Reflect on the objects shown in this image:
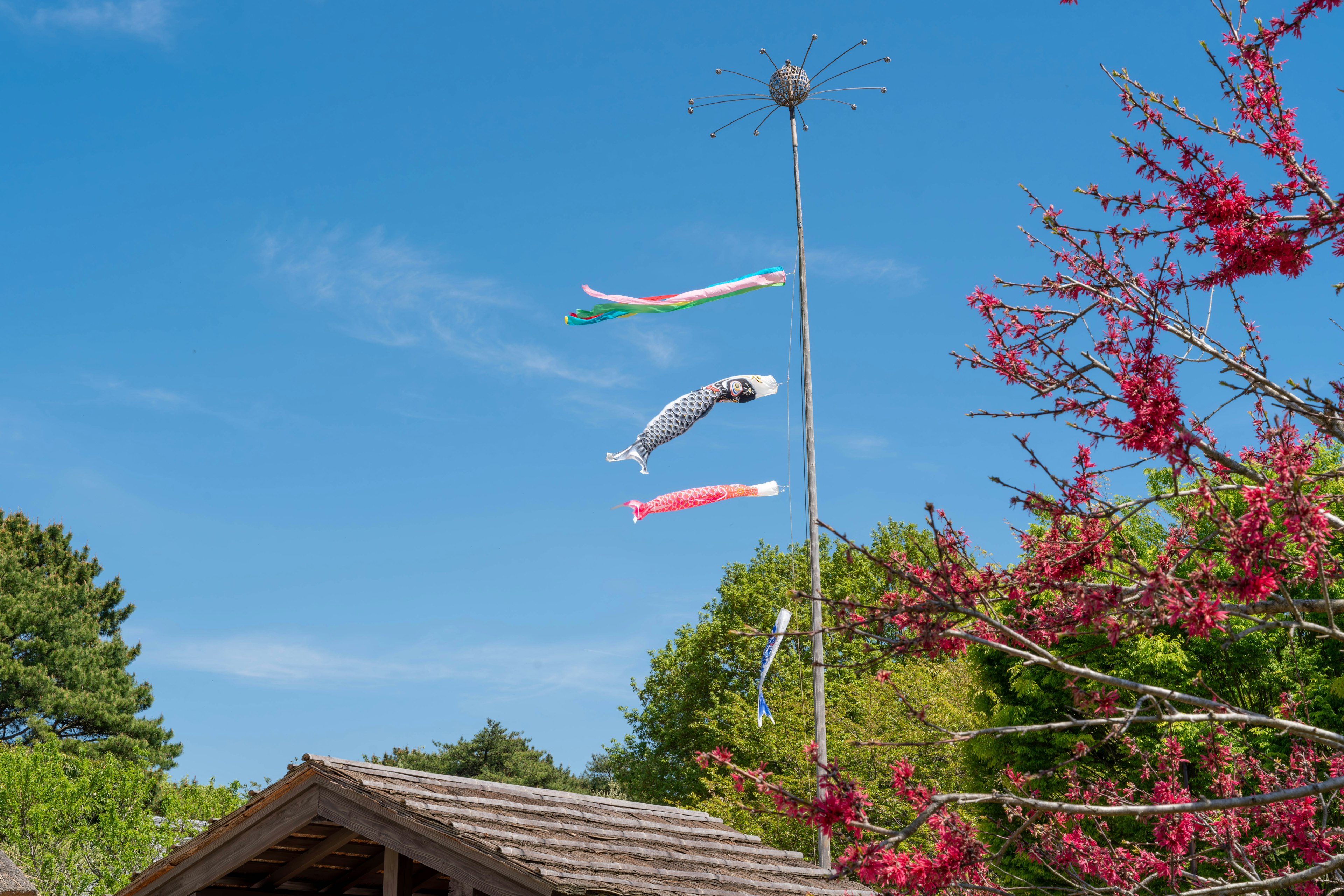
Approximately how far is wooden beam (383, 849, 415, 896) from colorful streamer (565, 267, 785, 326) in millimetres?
15962

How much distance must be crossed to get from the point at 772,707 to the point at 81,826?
722 inches

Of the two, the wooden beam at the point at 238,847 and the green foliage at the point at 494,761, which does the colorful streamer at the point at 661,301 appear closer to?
the wooden beam at the point at 238,847

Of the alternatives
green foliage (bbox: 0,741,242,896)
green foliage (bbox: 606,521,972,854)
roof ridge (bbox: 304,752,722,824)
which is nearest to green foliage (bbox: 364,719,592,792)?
green foliage (bbox: 606,521,972,854)

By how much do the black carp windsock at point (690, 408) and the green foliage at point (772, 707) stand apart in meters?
4.85

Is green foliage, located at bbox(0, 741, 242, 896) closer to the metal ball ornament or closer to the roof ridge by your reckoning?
the roof ridge

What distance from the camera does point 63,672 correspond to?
40.5 meters

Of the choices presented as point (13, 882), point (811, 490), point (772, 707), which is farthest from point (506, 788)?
point (772, 707)

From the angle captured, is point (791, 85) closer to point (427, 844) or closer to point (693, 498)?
point (693, 498)

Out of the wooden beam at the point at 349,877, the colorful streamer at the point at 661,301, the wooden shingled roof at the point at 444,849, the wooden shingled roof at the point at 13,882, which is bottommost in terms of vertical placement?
the wooden shingled roof at the point at 13,882

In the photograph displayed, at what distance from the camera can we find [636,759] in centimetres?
4175

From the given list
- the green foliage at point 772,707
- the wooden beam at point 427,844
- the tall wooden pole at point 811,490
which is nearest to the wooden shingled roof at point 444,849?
the wooden beam at point 427,844

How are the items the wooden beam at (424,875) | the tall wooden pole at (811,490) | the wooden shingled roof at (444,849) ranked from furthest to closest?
the tall wooden pole at (811,490) < the wooden beam at (424,875) < the wooden shingled roof at (444,849)

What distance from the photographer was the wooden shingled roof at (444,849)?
834 cm

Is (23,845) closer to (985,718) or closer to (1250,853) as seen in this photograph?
(985,718)
